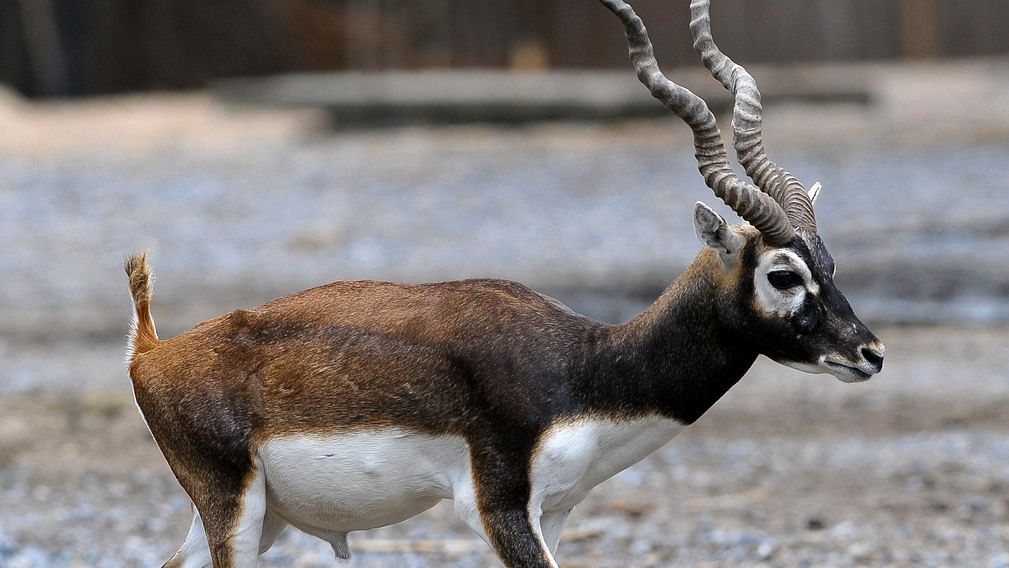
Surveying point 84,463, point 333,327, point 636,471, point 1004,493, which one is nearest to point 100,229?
point 84,463

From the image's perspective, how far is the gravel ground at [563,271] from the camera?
8359mm

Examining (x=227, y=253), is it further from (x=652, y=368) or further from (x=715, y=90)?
(x=652, y=368)

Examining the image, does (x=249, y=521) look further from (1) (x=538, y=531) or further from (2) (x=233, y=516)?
(1) (x=538, y=531)

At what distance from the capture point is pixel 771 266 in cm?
476

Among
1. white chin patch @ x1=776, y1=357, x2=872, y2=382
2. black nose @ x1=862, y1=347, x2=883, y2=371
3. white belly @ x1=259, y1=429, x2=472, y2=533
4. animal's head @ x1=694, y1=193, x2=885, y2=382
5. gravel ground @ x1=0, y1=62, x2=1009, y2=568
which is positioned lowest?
gravel ground @ x1=0, y1=62, x2=1009, y2=568

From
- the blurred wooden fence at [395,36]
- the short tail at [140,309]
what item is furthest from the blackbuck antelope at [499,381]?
the blurred wooden fence at [395,36]

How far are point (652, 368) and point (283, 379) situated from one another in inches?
46.5

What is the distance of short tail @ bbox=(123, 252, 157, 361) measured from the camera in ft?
17.6

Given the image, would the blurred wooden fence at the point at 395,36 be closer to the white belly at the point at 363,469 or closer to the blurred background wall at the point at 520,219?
the blurred background wall at the point at 520,219

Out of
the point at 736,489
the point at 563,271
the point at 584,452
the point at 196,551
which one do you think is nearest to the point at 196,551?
the point at 196,551

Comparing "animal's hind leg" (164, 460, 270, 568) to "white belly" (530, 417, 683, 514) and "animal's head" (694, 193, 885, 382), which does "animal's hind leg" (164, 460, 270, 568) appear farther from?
"animal's head" (694, 193, 885, 382)

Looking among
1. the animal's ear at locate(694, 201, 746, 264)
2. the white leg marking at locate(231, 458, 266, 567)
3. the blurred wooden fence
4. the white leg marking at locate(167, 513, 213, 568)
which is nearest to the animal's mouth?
the animal's ear at locate(694, 201, 746, 264)

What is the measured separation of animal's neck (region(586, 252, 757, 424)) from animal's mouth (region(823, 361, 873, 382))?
0.87 feet

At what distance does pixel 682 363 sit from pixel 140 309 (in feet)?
6.25
